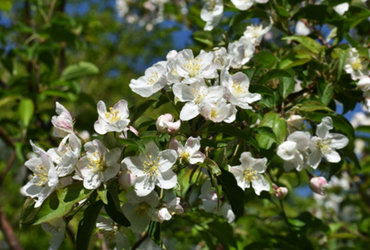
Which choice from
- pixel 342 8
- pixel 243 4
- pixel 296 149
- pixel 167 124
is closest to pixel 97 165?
pixel 167 124

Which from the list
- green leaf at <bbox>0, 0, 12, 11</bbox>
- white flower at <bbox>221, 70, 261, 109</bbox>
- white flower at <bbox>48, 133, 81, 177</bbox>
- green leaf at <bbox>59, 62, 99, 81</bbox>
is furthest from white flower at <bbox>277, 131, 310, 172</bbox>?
green leaf at <bbox>0, 0, 12, 11</bbox>

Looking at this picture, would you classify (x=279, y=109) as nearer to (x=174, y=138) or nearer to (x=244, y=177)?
(x=244, y=177)

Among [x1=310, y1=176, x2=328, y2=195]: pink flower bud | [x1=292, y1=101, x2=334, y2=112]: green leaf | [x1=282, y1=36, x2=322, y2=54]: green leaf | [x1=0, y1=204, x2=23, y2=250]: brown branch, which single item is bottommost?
[x1=0, y1=204, x2=23, y2=250]: brown branch

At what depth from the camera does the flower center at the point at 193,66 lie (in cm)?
133

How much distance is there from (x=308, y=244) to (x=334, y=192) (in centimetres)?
339

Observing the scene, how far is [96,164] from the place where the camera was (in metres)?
1.11

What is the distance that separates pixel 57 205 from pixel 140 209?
0.24 metres

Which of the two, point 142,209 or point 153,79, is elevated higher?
point 153,79

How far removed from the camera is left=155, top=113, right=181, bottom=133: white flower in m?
1.23

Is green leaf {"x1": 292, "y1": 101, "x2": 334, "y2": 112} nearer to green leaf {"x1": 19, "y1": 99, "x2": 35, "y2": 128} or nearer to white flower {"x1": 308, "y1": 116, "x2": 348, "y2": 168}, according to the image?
white flower {"x1": 308, "y1": 116, "x2": 348, "y2": 168}

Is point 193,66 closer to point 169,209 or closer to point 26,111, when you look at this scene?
point 169,209

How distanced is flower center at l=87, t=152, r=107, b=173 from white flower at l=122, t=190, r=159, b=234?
0.13 m

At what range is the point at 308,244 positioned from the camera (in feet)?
6.27

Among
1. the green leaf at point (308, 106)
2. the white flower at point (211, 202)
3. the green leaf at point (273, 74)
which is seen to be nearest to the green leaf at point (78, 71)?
the white flower at point (211, 202)
